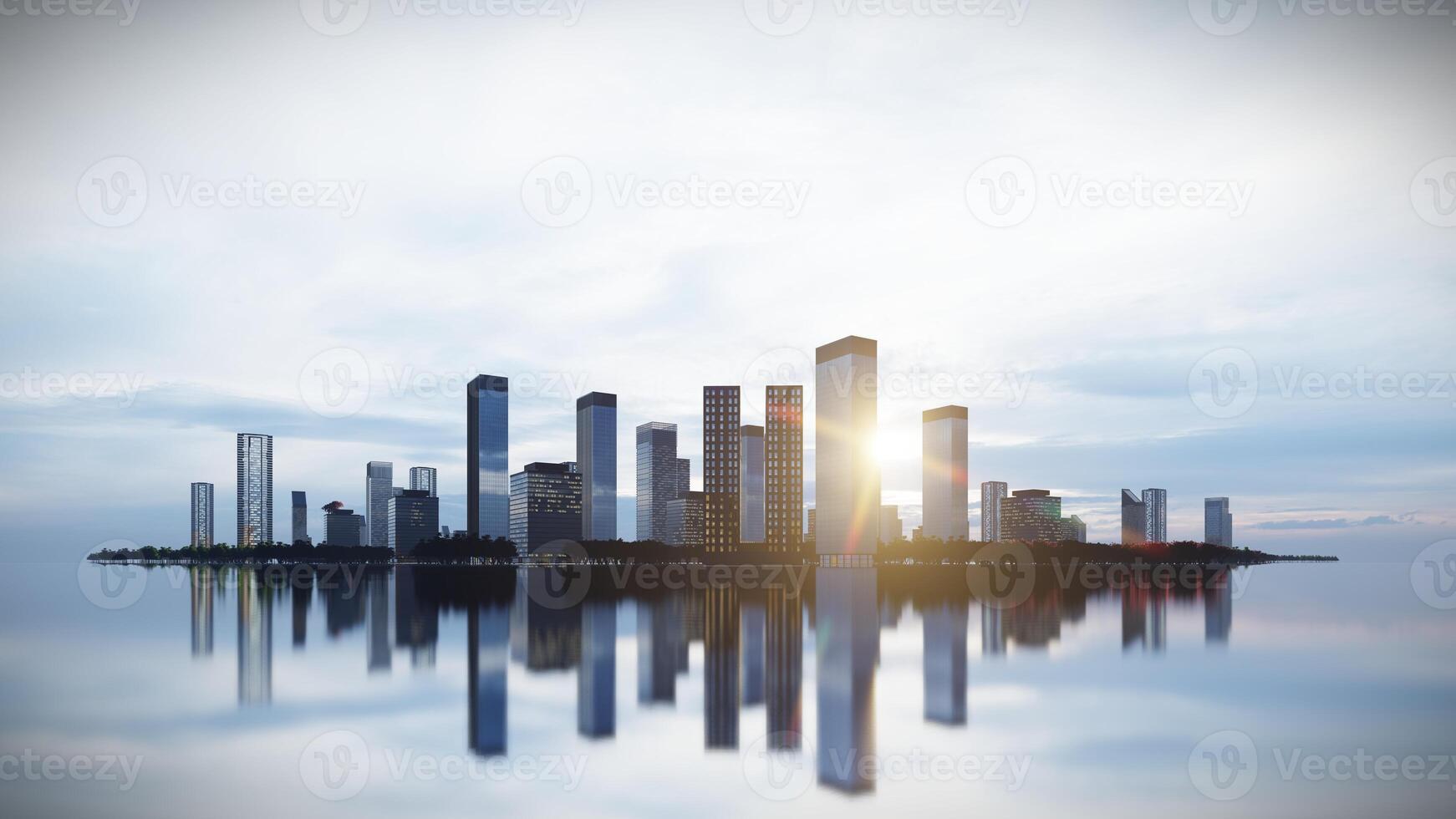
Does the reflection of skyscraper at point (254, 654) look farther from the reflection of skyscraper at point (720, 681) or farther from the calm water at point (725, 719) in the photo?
the reflection of skyscraper at point (720, 681)

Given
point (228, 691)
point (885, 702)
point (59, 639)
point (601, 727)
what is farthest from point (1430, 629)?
point (59, 639)

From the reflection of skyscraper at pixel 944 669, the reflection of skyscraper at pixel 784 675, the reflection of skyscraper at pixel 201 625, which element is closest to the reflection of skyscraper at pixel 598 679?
the reflection of skyscraper at pixel 784 675

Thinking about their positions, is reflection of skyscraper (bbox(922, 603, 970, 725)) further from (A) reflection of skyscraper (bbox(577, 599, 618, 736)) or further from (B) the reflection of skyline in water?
(A) reflection of skyscraper (bbox(577, 599, 618, 736))

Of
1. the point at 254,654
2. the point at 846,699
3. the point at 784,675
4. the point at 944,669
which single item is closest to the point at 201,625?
the point at 254,654

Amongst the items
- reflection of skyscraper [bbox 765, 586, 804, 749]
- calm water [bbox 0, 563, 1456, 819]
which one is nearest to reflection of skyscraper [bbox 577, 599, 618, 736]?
calm water [bbox 0, 563, 1456, 819]

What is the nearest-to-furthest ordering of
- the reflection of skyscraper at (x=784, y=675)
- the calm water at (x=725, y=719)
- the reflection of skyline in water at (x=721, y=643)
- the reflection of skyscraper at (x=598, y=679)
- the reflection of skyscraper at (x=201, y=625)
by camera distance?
1. the calm water at (x=725, y=719)
2. the reflection of skyscraper at (x=784, y=675)
3. the reflection of skyscraper at (x=598, y=679)
4. the reflection of skyline in water at (x=721, y=643)
5. the reflection of skyscraper at (x=201, y=625)
